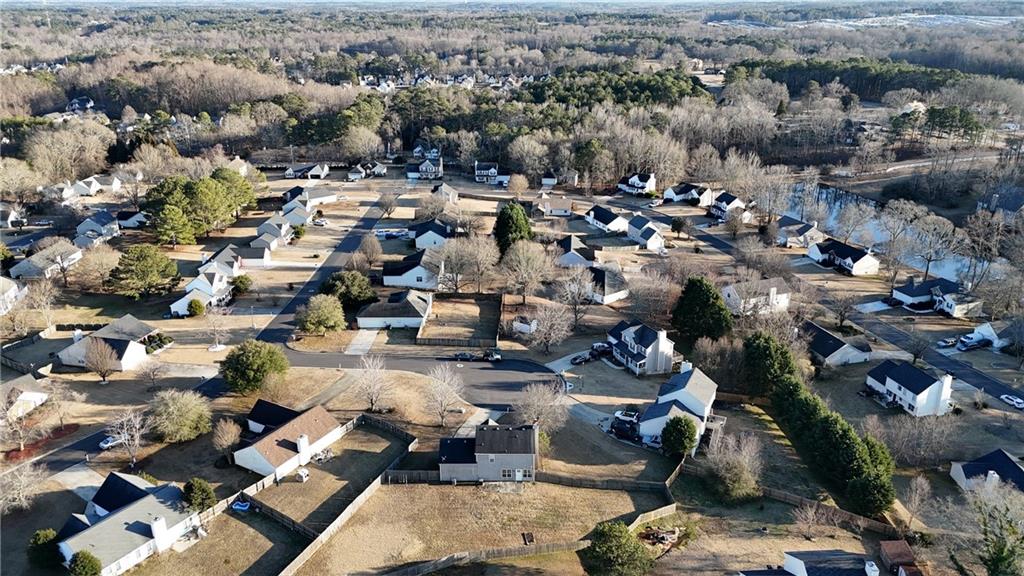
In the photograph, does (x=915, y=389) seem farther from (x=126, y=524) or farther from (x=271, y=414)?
(x=126, y=524)

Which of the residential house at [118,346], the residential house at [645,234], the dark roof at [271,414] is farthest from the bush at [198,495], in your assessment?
the residential house at [645,234]

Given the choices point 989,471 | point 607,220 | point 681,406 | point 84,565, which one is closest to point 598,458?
point 681,406

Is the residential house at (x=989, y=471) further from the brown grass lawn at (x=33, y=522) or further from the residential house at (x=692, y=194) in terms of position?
the residential house at (x=692, y=194)

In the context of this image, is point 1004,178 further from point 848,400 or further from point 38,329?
point 38,329

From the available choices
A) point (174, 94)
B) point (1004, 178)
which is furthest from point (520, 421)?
point (174, 94)

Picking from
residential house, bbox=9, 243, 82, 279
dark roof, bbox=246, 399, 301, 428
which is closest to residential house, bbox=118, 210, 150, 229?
residential house, bbox=9, 243, 82, 279

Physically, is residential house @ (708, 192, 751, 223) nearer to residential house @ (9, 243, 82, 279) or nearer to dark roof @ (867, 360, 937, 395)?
dark roof @ (867, 360, 937, 395)

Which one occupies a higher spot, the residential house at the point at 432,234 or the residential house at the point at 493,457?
the residential house at the point at 432,234
